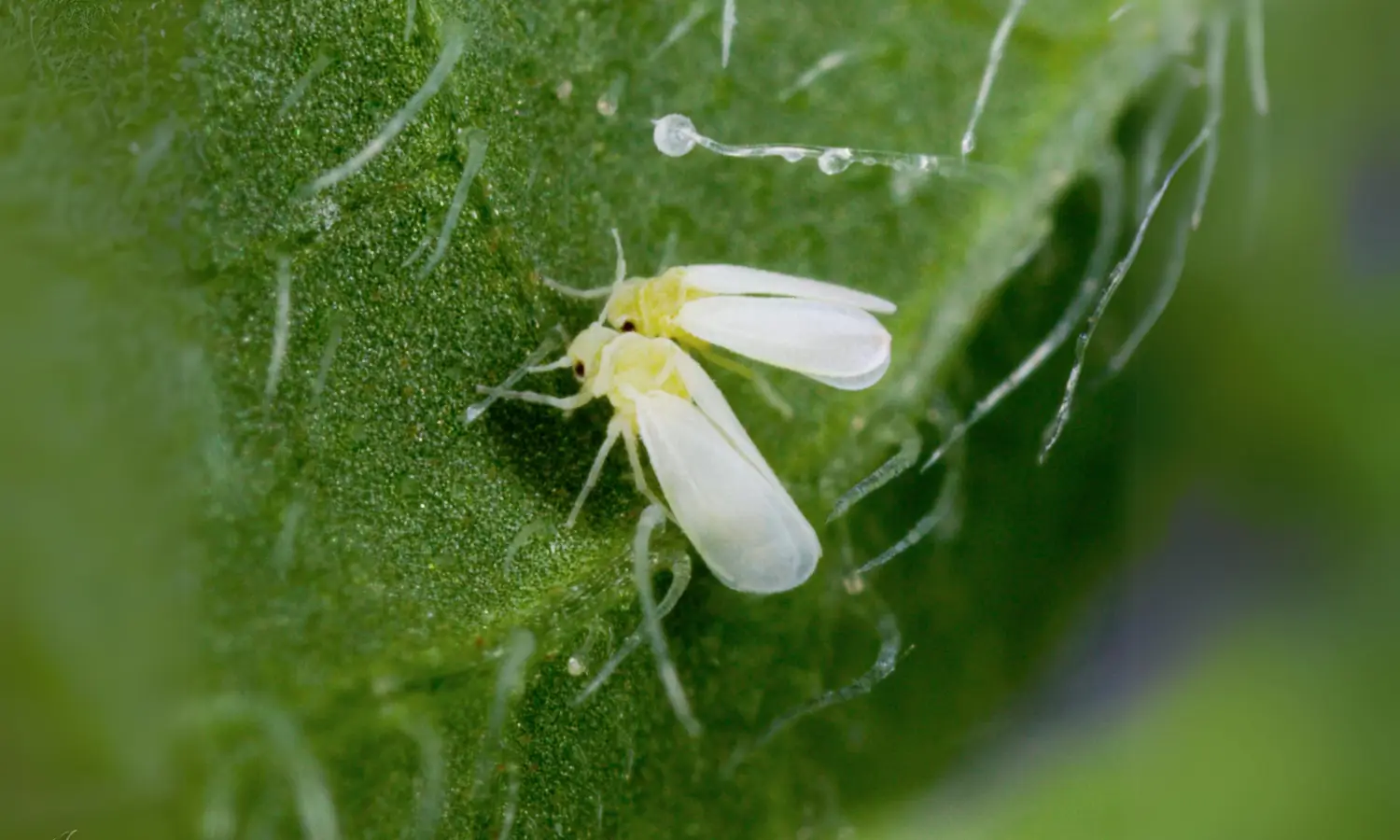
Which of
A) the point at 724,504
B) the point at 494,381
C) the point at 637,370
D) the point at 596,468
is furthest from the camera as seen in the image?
the point at 637,370

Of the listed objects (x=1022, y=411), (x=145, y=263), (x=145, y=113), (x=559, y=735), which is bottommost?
(x=559, y=735)

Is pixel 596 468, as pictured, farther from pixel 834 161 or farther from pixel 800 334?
pixel 834 161

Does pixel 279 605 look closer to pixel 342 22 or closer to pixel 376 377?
pixel 376 377

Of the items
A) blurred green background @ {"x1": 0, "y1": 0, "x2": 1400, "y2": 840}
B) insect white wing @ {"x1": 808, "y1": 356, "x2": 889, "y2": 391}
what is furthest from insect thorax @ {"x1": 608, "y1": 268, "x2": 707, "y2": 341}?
insect white wing @ {"x1": 808, "y1": 356, "x2": 889, "y2": 391}

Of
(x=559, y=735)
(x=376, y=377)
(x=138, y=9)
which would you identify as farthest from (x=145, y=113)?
(x=559, y=735)

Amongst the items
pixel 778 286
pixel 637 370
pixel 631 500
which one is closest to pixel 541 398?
pixel 631 500

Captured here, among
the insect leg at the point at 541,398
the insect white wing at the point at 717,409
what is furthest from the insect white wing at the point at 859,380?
the insect leg at the point at 541,398

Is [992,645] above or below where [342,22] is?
below
